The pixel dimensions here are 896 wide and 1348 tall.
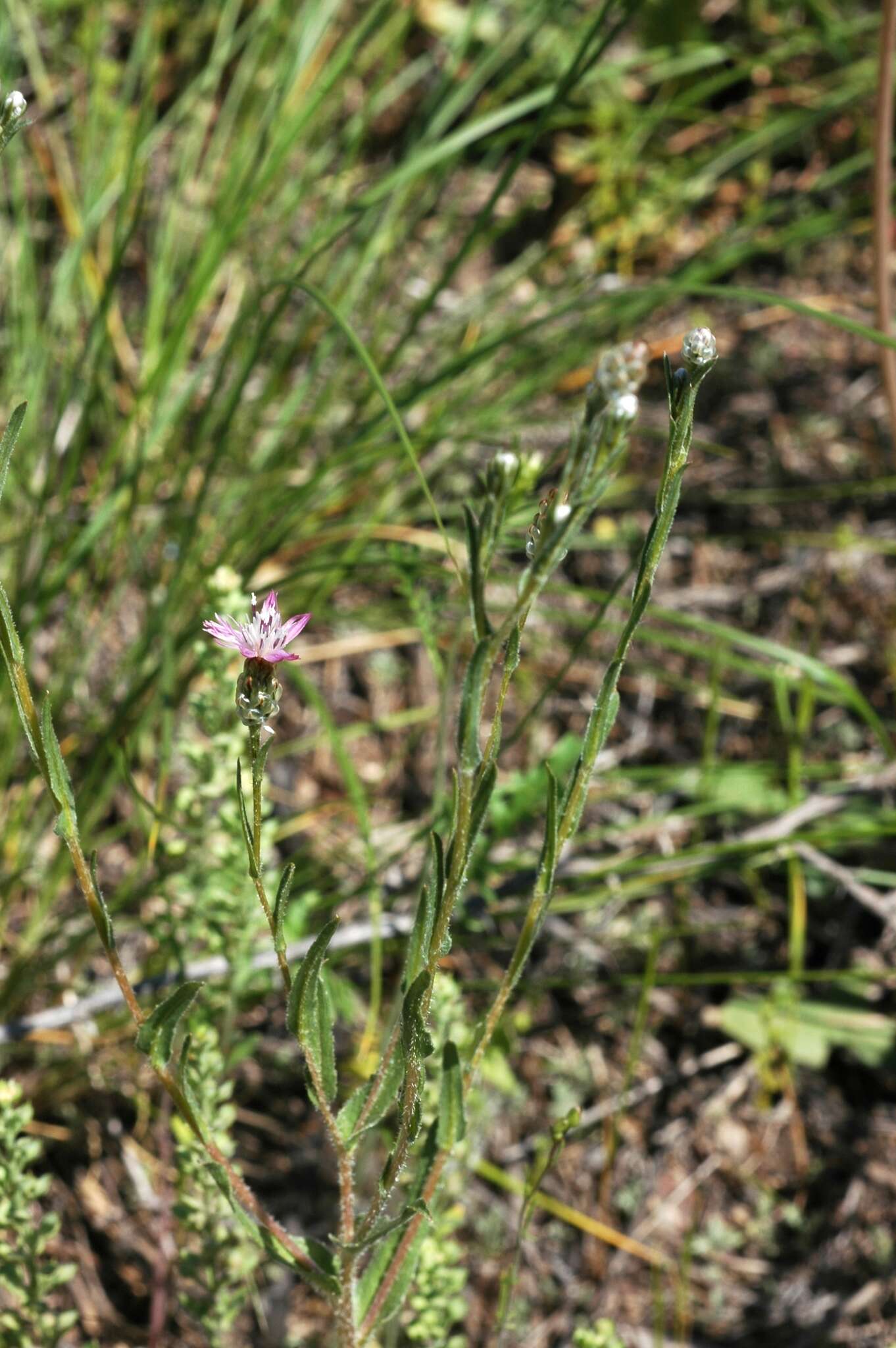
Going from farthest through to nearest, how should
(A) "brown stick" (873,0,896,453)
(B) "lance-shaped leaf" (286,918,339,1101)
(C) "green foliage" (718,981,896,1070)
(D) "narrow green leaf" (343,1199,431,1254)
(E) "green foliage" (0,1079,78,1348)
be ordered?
1. (C) "green foliage" (718,981,896,1070)
2. (A) "brown stick" (873,0,896,453)
3. (E) "green foliage" (0,1079,78,1348)
4. (D) "narrow green leaf" (343,1199,431,1254)
5. (B) "lance-shaped leaf" (286,918,339,1101)

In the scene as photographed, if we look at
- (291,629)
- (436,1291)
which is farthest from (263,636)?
(436,1291)

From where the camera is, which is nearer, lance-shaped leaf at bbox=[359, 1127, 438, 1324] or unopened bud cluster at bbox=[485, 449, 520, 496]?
unopened bud cluster at bbox=[485, 449, 520, 496]

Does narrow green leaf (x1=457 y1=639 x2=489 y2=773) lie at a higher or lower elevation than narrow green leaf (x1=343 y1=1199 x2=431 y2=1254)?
higher

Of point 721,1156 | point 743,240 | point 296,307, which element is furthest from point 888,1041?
point 296,307

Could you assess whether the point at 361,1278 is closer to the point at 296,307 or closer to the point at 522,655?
the point at 522,655

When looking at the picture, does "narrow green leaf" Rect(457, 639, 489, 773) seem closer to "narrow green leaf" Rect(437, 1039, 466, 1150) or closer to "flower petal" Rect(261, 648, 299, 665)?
"flower petal" Rect(261, 648, 299, 665)

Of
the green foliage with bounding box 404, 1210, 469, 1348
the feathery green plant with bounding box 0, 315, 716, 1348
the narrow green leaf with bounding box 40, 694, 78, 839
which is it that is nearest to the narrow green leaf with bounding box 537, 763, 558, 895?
the feathery green plant with bounding box 0, 315, 716, 1348
